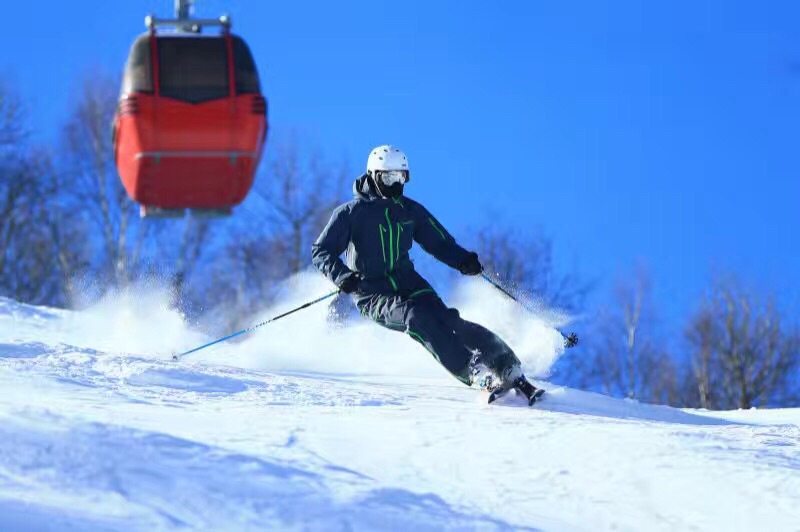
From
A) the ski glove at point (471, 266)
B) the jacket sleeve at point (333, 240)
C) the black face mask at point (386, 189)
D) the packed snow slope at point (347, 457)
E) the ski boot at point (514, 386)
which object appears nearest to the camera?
the packed snow slope at point (347, 457)

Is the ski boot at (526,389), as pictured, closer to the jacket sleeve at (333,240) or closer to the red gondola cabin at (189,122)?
the jacket sleeve at (333,240)

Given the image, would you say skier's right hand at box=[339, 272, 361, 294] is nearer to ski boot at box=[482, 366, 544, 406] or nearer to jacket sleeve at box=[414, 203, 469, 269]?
jacket sleeve at box=[414, 203, 469, 269]

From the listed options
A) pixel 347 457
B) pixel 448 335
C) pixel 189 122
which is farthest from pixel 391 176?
pixel 347 457

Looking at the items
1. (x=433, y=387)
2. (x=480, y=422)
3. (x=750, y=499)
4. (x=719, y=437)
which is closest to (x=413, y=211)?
(x=433, y=387)

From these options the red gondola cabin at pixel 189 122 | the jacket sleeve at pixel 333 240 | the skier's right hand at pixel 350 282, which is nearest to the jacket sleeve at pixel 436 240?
the jacket sleeve at pixel 333 240

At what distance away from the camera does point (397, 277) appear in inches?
336

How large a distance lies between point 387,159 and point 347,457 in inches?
111

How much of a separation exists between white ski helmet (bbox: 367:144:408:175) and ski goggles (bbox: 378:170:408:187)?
0.03 metres

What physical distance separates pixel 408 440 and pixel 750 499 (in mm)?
1755

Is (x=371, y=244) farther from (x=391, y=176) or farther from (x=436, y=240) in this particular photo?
(x=436, y=240)

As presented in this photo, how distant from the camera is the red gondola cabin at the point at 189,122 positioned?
8648 millimetres

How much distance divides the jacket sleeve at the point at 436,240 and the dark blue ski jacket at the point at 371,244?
0.63 ft

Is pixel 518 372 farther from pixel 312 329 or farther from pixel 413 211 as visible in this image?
pixel 312 329

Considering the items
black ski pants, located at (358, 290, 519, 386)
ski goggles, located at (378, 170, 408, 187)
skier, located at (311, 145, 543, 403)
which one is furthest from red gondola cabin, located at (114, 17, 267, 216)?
black ski pants, located at (358, 290, 519, 386)
